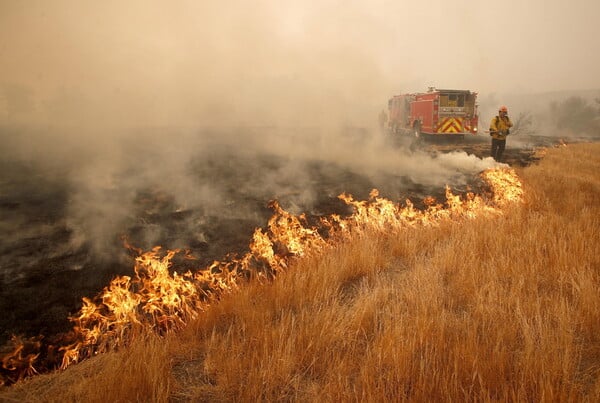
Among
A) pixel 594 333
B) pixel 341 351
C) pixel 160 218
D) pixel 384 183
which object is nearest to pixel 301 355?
pixel 341 351

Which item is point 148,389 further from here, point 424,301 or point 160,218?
point 160,218

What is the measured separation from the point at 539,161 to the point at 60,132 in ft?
61.2

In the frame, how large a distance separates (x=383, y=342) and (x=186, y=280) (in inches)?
97.6

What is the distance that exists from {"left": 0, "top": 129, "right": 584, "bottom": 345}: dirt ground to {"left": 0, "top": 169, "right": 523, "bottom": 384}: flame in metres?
0.20

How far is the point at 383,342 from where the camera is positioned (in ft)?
7.93

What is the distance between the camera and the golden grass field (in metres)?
2.04

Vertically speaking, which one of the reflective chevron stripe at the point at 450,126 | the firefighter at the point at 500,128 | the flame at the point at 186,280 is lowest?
the flame at the point at 186,280

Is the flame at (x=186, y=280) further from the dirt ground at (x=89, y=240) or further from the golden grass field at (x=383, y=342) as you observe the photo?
the golden grass field at (x=383, y=342)

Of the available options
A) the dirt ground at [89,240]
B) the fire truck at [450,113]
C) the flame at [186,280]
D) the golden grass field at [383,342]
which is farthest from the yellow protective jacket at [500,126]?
the golden grass field at [383,342]

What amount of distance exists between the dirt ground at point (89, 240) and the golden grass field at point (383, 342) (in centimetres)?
121

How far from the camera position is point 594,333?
2.67 meters

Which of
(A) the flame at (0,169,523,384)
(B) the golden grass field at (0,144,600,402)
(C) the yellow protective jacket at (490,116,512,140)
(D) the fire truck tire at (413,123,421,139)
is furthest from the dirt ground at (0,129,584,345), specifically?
(D) the fire truck tire at (413,123,421,139)

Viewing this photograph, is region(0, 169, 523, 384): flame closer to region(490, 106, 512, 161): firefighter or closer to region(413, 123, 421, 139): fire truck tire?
region(490, 106, 512, 161): firefighter

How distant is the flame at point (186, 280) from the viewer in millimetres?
2850
